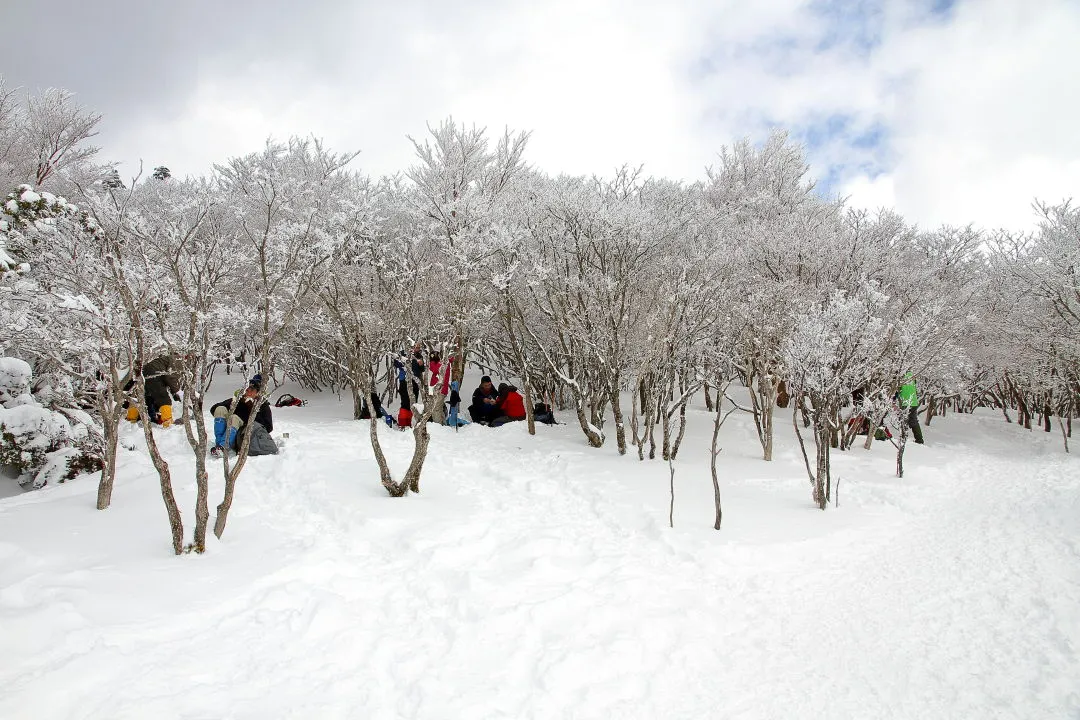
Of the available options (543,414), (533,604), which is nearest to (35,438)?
(533,604)

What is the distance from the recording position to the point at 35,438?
26.2 ft

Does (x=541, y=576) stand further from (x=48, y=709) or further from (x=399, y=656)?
(x=48, y=709)

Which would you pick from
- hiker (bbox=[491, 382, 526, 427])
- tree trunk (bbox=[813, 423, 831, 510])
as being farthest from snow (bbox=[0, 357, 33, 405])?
tree trunk (bbox=[813, 423, 831, 510])

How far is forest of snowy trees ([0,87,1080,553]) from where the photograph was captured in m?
5.96

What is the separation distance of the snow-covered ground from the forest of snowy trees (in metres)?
0.79

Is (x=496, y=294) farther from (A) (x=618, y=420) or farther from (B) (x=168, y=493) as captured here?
(B) (x=168, y=493)

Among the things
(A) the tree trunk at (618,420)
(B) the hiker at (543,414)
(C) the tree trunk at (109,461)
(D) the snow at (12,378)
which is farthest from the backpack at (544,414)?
(D) the snow at (12,378)

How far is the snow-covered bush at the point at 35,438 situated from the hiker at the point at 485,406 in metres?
7.11

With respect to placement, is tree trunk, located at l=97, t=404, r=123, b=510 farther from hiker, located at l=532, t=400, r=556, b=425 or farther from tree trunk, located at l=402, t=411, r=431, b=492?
hiker, located at l=532, t=400, r=556, b=425

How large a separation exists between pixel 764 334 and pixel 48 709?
1001 centimetres

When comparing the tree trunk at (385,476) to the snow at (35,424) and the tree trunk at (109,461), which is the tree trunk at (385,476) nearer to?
the tree trunk at (109,461)

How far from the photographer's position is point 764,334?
33.3 ft

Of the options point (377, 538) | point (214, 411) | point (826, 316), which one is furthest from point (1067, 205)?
point (214, 411)

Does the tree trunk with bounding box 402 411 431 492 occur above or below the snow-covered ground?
above
